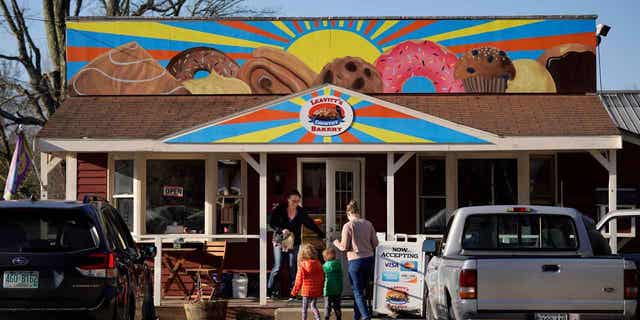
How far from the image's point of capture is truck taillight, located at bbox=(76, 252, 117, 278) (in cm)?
958

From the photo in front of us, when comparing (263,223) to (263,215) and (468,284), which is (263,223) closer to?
(263,215)

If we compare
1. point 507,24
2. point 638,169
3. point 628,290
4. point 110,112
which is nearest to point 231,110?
point 110,112

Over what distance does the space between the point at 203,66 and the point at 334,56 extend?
2.44 meters

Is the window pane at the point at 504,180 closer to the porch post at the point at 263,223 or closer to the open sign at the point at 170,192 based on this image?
the porch post at the point at 263,223

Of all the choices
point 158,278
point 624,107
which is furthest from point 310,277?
A: point 624,107

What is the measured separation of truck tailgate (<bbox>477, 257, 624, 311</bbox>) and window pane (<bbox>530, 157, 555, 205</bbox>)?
911cm

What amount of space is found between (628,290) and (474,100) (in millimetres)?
9061

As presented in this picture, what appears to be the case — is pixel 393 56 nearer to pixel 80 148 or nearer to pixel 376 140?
pixel 376 140

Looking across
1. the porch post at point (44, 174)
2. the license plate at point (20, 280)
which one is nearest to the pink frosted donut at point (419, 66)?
the porch post at point (44, 174)

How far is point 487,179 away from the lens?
61.2 ft

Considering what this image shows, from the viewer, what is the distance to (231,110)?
18.2 meters

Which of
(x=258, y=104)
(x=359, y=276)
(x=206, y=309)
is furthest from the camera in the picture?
(x=258, y=104)

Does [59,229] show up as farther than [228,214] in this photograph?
No

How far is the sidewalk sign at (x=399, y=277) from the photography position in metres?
15.5
